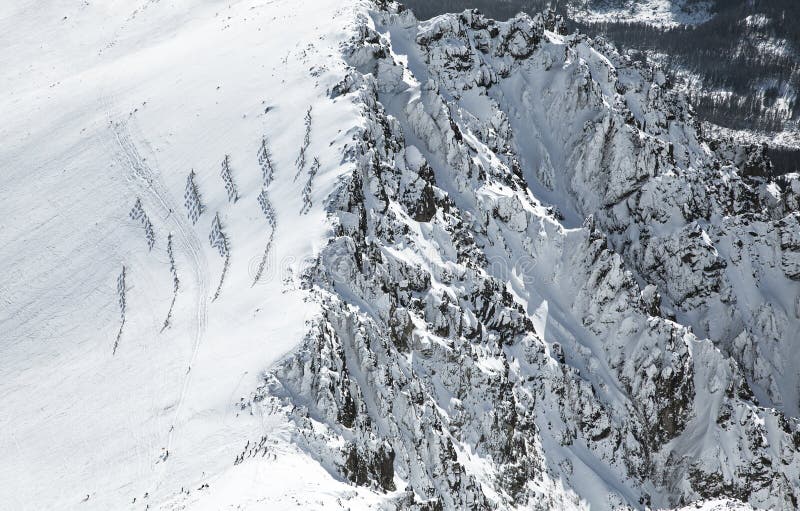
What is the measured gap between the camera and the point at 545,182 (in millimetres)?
108000

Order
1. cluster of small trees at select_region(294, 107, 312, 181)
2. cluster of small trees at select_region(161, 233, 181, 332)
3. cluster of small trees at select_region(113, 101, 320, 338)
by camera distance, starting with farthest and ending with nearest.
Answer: cluster of small trees at select_region(294, 107, 312, 181) → cluster of small trees at select_region(113, 101, 320, 338) → cluster of small trees at select_region(161, 233, 181, 332)

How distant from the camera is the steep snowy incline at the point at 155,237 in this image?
51312 mm

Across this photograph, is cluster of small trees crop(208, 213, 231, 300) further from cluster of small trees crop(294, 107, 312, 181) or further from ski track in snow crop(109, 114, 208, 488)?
cluster of small trees crop(294, 107, 312, 181)

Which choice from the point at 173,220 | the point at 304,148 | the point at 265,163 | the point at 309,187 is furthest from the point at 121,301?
the point at 304,148

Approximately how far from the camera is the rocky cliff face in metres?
64.0

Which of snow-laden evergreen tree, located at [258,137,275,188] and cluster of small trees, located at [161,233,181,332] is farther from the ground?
snow-laden evergreen tree, located at [258,137,275,188]

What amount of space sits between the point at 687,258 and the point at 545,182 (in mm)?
20482

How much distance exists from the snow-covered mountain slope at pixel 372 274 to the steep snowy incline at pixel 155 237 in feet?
0.89

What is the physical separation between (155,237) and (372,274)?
62.2 feet

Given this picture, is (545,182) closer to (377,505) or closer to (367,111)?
(367,111)

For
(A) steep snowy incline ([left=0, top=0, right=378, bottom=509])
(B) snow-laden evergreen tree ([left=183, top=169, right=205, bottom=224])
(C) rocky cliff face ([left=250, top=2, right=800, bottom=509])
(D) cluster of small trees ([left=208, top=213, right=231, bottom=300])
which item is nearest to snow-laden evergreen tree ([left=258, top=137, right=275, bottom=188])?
(A) steep snowy incline ([left=0, top=0, right=378, bottom=509])

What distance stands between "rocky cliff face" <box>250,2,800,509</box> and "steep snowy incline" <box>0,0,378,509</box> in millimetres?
3739

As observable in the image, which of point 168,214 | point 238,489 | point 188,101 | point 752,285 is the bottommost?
point 752,285

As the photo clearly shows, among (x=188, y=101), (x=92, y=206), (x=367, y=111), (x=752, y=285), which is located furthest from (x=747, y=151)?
(x=92, y=206)
